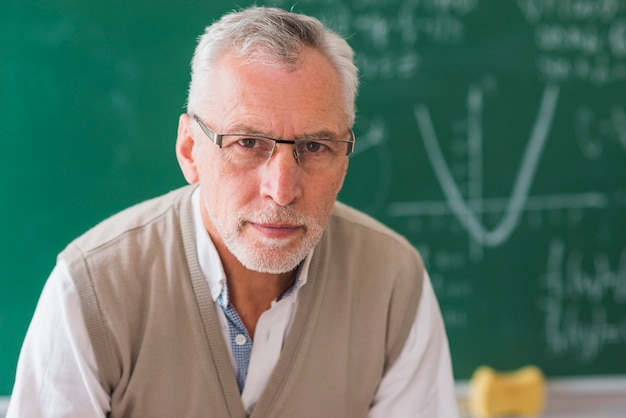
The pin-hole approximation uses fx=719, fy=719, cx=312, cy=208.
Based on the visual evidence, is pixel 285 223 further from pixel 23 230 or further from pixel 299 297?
pixel 23 230

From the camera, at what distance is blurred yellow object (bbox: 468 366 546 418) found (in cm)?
221

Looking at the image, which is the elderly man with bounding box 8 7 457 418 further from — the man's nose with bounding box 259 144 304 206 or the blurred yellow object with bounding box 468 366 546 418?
the blurred yellow object with bounding box 468 366 546 418

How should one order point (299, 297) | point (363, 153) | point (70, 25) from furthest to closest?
point (363, 153) → point (70, 25) → point (299, 297)

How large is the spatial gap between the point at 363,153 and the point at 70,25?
35.7 inches

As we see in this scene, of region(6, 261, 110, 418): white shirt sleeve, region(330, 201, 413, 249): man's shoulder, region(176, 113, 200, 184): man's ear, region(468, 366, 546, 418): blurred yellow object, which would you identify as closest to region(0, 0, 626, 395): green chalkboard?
region(468, 366, 546, 418): blurred yellow object

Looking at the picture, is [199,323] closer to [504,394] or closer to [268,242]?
[268,242]

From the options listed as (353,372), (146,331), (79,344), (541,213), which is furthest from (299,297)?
(541,213)

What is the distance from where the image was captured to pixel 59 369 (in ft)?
4.09

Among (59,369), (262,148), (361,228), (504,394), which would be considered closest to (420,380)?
(361,228)

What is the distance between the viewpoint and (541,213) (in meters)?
2.26

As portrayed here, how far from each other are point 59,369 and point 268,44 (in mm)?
669

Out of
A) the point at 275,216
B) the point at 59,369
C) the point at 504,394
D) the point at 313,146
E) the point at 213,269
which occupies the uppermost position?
the point at 313,146

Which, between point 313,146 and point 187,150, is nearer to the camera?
point 313,146

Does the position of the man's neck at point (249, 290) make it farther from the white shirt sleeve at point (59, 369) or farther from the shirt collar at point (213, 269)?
the white shirt sleeve at point (59, 369)
